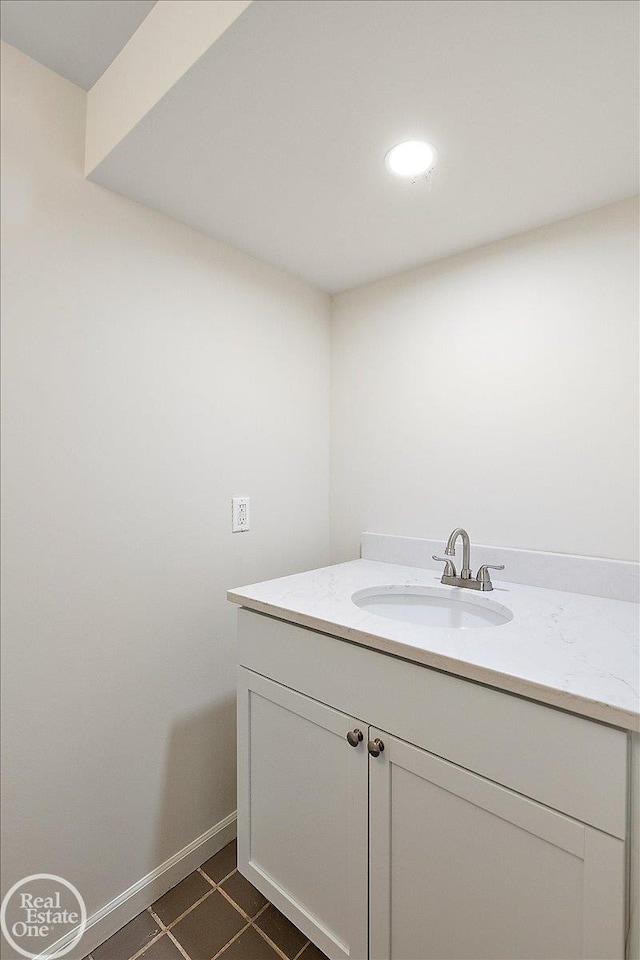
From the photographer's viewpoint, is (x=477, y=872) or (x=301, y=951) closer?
(x=477, y=872)

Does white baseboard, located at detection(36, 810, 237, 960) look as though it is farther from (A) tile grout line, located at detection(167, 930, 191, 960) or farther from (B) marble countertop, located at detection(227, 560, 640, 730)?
(B) marble countertop, located at detection(227, 560, 640, 730)

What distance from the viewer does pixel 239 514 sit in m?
1.65

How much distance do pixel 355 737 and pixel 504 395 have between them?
115cm

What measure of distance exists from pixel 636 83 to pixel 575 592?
124 cm

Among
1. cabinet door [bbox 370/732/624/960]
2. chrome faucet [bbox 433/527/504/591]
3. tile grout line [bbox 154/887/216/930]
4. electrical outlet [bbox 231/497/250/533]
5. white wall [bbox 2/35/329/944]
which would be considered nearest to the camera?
cabinet door [bbox 370/732/624/960]

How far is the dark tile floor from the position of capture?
120cm

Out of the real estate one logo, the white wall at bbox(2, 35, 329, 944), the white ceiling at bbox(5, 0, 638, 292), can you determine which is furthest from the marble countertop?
the white ceiling at bbox(5, 0, 638, 292)

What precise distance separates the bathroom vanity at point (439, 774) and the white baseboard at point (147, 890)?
0.28 meters

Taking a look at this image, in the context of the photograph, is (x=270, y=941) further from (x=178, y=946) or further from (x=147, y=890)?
(x=147, y=890)

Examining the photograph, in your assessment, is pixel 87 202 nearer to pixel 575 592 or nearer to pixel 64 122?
pixel 64 122

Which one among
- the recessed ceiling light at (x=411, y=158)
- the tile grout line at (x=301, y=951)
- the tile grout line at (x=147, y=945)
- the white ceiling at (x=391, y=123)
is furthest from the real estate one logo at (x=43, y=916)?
the recessed ceiling light at (x=411, y=158)

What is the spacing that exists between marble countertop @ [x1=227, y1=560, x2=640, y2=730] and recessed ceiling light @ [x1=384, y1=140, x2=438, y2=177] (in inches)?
46.2

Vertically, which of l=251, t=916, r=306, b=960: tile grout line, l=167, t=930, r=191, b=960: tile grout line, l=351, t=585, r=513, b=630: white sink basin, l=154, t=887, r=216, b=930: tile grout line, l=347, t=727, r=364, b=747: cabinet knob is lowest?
l=154, t=887, r=216, b=930: tile grout line

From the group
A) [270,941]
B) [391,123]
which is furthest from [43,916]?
[391,123]
